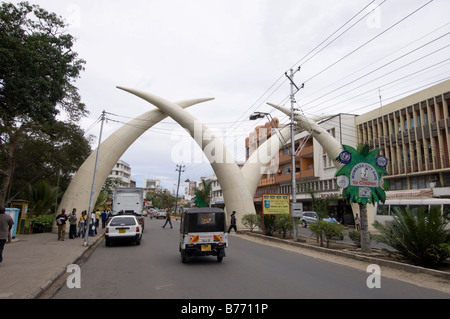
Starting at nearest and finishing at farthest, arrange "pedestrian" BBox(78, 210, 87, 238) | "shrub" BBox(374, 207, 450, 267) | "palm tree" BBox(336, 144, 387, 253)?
"shrub" BBox(374, 207, 450, 267), "palm tree" BBox(336, 144, 387, 253), "pedestrian" BBox(78, 210, 87, 238)

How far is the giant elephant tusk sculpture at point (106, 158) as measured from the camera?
2672 centimetres

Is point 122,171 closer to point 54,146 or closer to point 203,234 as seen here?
point 54,146

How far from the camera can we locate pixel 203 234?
982 cm

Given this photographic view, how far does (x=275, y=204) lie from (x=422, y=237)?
11094 mm

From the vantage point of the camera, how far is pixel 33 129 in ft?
69.9

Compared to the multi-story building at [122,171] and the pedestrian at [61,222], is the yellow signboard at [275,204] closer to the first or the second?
the pedestrian at [61,222]

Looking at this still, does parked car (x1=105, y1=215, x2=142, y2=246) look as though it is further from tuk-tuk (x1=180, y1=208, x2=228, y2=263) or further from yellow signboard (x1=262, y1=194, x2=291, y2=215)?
yellow signboard (x1=262, y1=194, x2=291, y2=215)

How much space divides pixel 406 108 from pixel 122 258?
30190 mm

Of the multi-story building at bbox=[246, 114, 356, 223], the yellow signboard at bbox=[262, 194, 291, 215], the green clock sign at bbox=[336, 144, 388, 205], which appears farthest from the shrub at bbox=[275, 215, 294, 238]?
the multi-story building at bbox=[246, 114, 356, 223]

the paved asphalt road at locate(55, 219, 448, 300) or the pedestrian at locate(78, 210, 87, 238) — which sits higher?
the pedestrian at locate(78, 210, 87, 238)

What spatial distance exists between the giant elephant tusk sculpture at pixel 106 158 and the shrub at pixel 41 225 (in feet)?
10.2

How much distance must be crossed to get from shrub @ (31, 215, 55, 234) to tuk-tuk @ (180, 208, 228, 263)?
17086mm

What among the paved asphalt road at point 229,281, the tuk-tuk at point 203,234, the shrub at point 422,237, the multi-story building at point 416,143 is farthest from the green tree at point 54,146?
the multi-story building at point 416,143

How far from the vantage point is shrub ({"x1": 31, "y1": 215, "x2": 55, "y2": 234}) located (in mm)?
22069
